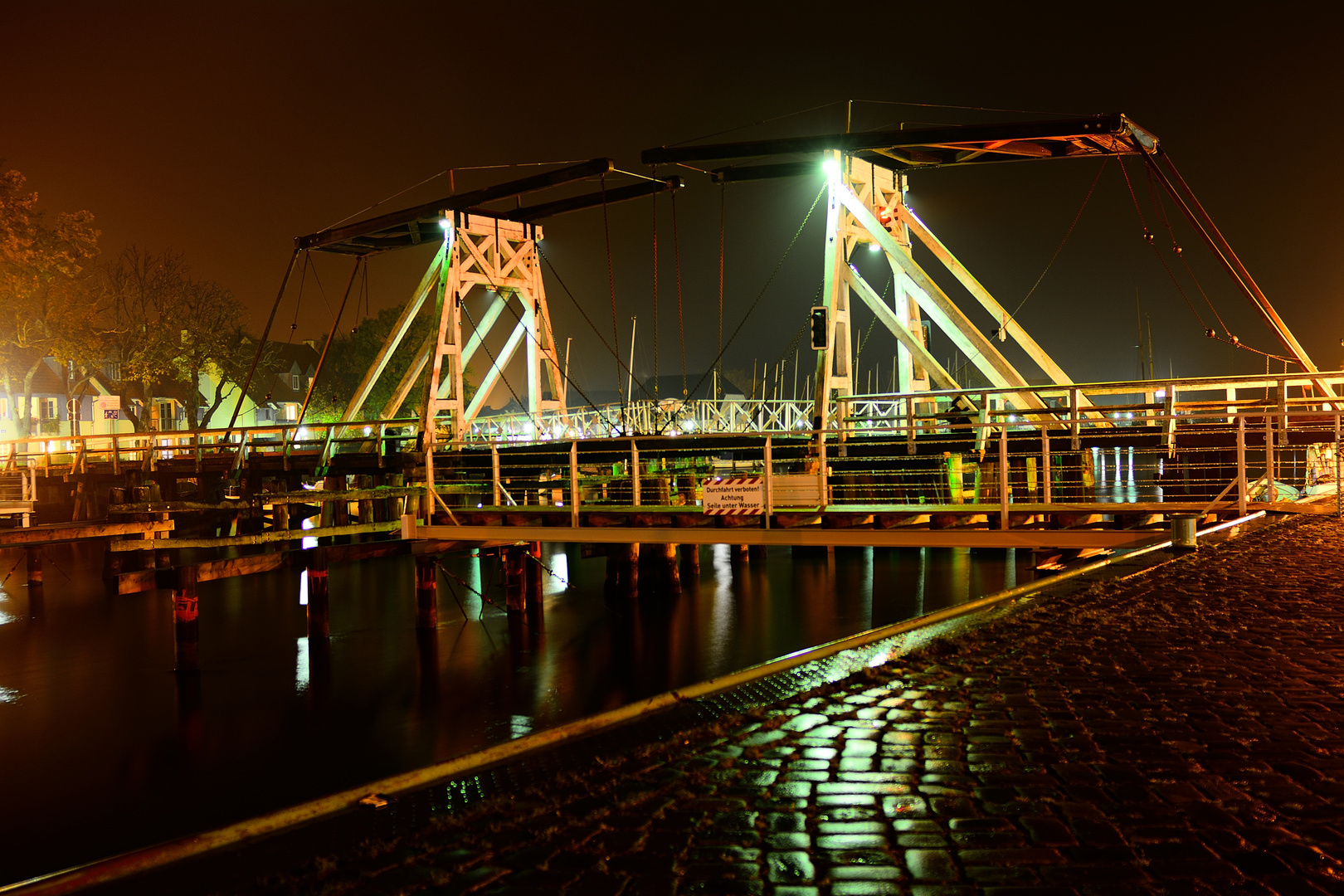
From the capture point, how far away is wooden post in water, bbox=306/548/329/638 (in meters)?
15.7

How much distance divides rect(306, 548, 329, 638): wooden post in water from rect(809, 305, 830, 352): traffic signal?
8933mm

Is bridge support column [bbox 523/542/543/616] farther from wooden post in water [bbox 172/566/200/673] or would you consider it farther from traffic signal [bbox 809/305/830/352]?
traffic signal [bbox 809/305/830/352]

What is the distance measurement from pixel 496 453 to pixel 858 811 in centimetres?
1080

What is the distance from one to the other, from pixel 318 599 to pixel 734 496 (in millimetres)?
8631

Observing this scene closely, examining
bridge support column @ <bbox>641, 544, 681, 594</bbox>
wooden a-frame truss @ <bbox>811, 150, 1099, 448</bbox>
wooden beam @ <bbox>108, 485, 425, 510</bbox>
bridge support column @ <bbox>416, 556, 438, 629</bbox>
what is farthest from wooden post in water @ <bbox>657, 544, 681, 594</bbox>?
wooden a-frame truss @ <bbox>811, 150, 1099, 448</bbox>

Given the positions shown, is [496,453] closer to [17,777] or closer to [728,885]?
[17,777]

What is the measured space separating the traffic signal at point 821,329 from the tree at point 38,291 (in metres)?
34.3

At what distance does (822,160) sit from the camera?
14430 millimetres

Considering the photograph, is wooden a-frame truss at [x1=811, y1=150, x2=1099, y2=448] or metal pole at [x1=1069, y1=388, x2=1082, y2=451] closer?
metal pole at [x1=1069, y1=388, x2=1082, y2=451]

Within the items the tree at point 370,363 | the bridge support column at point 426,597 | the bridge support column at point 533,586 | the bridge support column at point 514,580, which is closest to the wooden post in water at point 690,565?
the bridge support column at point 533,586

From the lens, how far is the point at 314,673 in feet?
47.8

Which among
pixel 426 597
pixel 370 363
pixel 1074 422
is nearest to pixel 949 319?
pixel 1074 422

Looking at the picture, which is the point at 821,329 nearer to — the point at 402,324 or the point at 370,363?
the point at 402,324

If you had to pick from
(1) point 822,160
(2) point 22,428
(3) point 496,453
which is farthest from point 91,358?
(1) point 822,160
